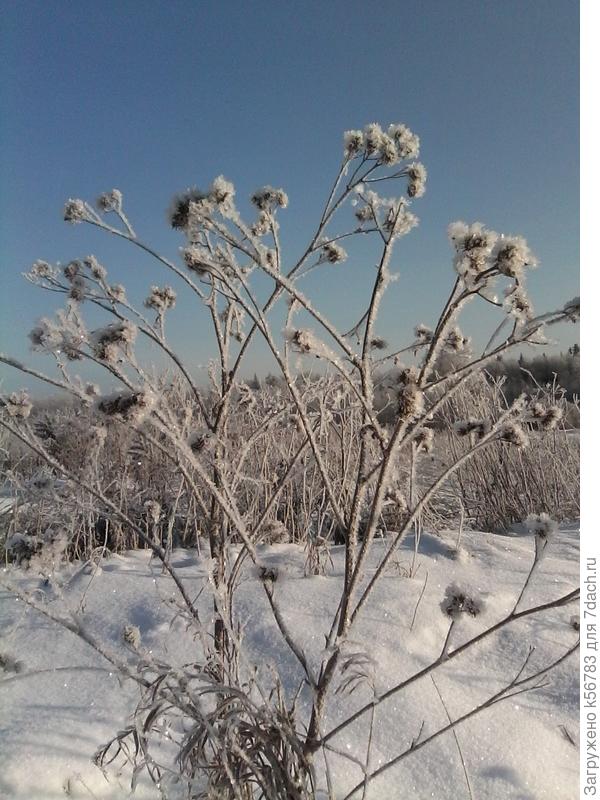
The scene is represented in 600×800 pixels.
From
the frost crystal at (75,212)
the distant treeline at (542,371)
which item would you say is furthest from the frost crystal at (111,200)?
the distant treeline at (542,371)

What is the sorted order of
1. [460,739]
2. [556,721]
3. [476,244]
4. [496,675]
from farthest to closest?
[496,675] → [556,721] → [460,739] → [476,244]

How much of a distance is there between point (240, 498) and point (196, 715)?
2.98 m

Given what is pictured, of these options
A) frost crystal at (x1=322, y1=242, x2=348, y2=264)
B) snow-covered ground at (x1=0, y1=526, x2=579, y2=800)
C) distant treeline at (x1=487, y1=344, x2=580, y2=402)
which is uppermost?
distant treeline at (x1=487, y1=344, x2=580, y2=402)

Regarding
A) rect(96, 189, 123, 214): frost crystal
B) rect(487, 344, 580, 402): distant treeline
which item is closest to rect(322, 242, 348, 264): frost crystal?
rect(96, 189, 123, 214): frost crystal

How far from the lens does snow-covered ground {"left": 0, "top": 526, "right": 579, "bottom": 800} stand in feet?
4.12

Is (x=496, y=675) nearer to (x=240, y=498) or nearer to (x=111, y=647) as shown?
(x=111, y=647)

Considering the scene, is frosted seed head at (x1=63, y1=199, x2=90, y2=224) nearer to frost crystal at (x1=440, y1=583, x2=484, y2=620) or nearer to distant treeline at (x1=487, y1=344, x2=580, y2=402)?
frost crystal at (x1=440, y1=583, x2=484, y2=620)

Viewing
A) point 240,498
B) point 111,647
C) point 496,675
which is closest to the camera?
point 496,675

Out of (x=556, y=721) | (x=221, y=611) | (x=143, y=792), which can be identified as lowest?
(x=143, y=792)

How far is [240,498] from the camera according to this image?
392 centimetres

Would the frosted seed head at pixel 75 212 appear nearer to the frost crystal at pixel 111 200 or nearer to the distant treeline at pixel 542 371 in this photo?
the frost crystal at pixel 111 200

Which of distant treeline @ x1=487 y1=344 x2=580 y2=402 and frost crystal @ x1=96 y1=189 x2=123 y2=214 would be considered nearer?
frost crystal @ x1=96 y1=189 x2=123 y2=214

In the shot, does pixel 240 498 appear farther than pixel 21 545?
Yes
